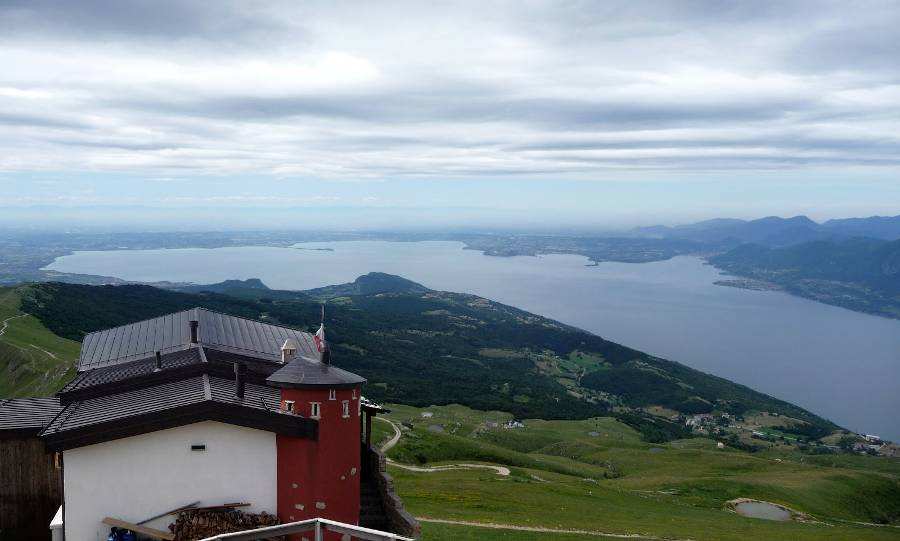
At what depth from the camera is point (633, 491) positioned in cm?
5253

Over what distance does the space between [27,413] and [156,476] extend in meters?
10.7

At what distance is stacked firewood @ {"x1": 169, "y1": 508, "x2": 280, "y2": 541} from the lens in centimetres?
1762

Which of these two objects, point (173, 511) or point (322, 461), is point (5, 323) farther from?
point (322, 461)

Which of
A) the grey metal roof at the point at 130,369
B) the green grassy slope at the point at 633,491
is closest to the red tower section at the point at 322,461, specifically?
the grey metal roof at the point at 130,369

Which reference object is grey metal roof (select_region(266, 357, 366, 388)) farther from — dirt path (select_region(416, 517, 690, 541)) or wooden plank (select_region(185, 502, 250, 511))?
dirt path (select_region(416, 517, 690, 541))

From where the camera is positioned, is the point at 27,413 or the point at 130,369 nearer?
the point at 27,413

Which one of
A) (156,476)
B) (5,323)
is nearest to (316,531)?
(156,476)

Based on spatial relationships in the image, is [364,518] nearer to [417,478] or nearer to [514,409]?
[417,478]

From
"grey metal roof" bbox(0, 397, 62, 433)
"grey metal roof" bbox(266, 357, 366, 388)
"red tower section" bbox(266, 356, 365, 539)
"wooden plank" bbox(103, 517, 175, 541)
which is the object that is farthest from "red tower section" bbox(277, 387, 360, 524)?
"grey metal roof" bbox(0, 397, 62, 433)

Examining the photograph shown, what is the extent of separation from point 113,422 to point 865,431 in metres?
209

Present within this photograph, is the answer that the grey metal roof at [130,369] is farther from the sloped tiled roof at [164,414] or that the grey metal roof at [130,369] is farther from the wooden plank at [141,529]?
the wooden plank at [141,529]

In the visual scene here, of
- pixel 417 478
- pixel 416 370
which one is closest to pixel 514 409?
pixel 416 370

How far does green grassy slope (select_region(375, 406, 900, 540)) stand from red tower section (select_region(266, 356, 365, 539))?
33.0 feet

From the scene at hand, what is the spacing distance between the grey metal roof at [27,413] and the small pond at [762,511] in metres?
43.3
